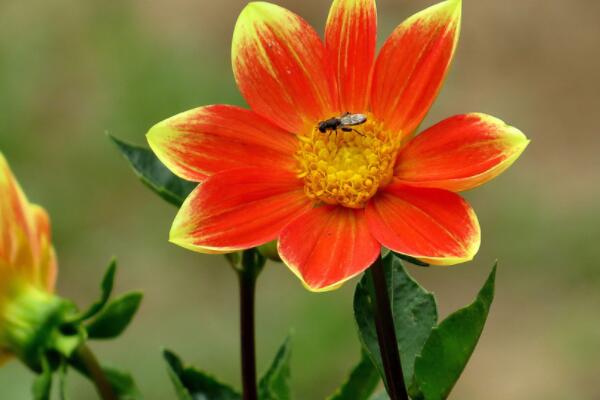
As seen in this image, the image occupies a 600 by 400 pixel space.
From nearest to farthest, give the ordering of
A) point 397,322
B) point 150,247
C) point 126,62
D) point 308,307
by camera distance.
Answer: point 397,322 < point 308,307 < point 150,247 < point 126,62

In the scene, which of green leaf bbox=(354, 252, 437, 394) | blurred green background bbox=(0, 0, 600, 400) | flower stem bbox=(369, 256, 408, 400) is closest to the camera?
flower stem bbox=(369, 256, 408, 400)

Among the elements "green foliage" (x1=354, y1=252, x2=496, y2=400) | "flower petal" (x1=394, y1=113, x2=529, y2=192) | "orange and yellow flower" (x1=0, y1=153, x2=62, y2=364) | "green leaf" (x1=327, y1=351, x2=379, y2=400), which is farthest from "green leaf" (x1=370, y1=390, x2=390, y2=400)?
"orange and yellow flower" (x1=0, y1=153, x2=62, y2=364)

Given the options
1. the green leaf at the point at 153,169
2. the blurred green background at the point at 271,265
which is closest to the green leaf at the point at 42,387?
the green leaf at the point at 153,169

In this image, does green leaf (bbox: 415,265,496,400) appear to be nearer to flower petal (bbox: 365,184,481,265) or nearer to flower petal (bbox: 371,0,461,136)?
flower petal (bbox: 365,184,481,265)

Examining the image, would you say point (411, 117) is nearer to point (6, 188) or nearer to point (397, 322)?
point (397, 322)

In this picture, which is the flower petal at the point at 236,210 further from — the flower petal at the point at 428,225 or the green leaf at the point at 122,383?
the green leaf at the point at 122,383

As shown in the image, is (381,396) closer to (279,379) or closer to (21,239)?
(279,379)

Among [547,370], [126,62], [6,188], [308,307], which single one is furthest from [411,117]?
[126,62]
